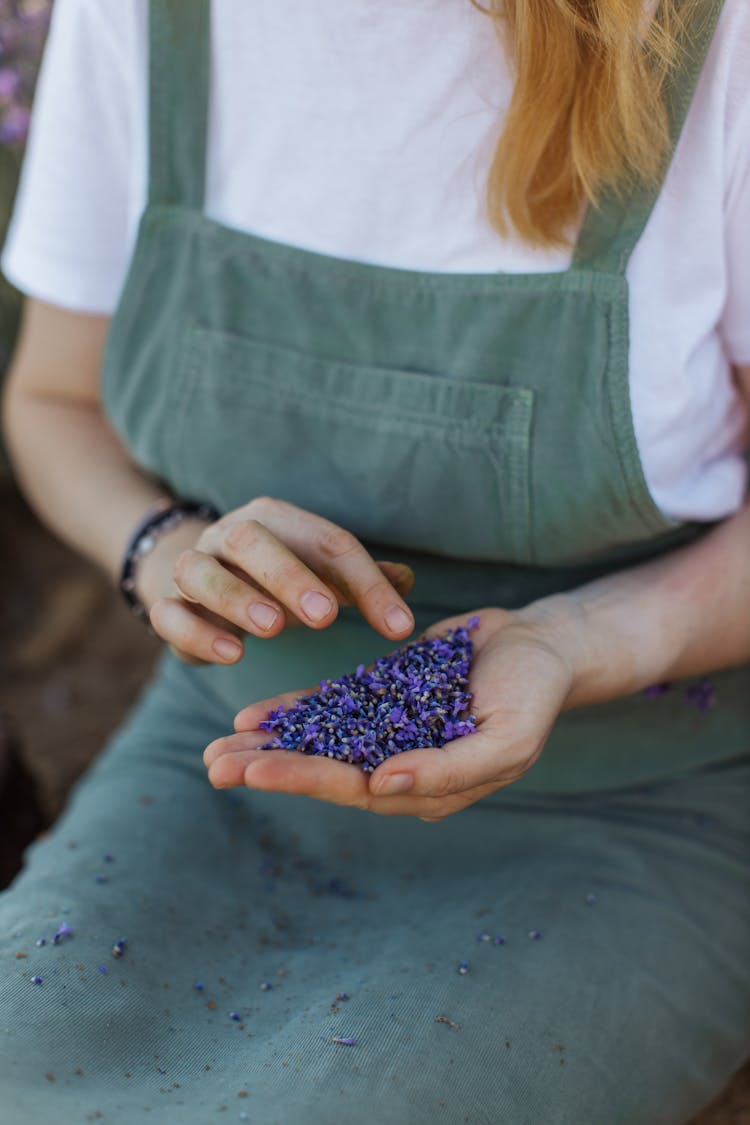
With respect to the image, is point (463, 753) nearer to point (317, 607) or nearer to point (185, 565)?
point (317, 607)

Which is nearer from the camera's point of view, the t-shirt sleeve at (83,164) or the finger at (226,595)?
the finger at (226,595)

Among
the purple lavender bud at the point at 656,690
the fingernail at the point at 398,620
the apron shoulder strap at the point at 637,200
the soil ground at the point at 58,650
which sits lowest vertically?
the soil ground at the point at 58,650

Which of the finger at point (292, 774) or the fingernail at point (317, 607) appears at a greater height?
the fingernail at point (317, 607)

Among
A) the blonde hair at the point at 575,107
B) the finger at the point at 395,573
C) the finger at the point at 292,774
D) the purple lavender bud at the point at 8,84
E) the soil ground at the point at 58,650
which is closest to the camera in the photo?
the finger at the point at 292,774

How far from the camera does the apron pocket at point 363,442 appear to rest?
1.19 meters

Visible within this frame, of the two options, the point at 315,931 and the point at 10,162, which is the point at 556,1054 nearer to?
the point at 315,931

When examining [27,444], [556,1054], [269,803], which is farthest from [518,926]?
[27,444]

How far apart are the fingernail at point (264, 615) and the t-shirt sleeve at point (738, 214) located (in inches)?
24.3

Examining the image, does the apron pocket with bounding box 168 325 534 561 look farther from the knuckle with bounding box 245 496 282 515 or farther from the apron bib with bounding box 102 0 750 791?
the knuckle with bounding box 245 496 282 515

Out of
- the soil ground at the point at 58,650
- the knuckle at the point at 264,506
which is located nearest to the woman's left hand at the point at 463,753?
the knuckle at the point at 264,506

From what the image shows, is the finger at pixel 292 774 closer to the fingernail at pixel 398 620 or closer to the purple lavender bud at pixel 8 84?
the fingernail at pixel 398 620

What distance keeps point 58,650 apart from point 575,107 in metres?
1.98

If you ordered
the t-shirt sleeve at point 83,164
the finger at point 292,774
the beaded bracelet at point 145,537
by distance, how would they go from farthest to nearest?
the beaded bracelet at point 145,537, the t-shirt sleeve at point 83,164, the finger at point 292,774

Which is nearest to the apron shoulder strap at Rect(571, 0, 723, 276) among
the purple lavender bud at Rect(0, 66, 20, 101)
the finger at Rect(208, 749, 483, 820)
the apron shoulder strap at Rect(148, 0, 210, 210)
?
the apron shoulder strap at Rect(148, 0, 210, 210)
